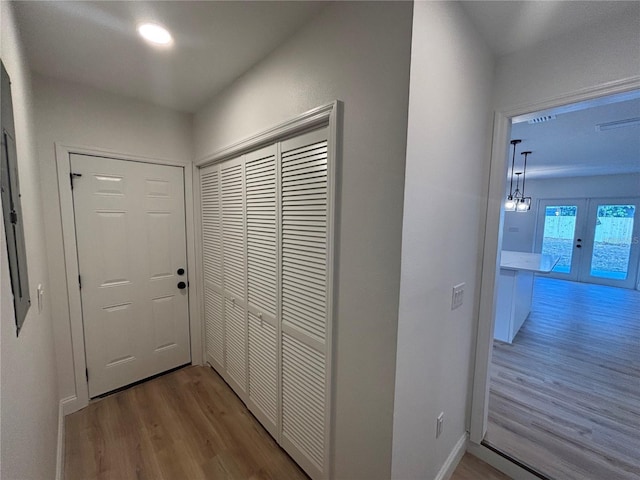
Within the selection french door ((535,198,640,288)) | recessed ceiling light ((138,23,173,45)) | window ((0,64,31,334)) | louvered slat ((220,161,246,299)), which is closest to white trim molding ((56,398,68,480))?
window ((0,64,31,334))

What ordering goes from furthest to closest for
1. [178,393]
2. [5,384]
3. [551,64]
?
[178,393] → [551,64] → [5,384]

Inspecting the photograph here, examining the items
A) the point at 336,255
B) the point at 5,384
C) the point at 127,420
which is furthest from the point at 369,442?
the point at 127,420

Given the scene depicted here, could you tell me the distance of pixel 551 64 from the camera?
56.9 inches

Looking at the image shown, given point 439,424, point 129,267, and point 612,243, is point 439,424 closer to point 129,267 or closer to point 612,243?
point 129,267

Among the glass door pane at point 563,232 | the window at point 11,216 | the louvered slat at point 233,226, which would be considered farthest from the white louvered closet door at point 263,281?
the glass door pane at point 563,232

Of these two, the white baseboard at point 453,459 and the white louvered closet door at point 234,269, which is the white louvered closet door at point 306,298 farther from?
the white baseboard at point 453,459

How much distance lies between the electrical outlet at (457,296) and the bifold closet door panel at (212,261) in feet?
6.11

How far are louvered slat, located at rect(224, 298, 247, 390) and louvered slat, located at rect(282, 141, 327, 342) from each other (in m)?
0.66

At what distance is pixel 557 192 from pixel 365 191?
7.78 meters

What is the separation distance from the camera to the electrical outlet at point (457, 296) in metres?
1.52

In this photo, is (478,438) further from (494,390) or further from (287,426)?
(287,426)

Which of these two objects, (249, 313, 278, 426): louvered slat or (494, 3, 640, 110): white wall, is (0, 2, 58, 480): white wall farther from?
(494, 3, 640, 110): white wall

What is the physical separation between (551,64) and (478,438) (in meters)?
2.26

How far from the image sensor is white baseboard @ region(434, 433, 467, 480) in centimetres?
162
